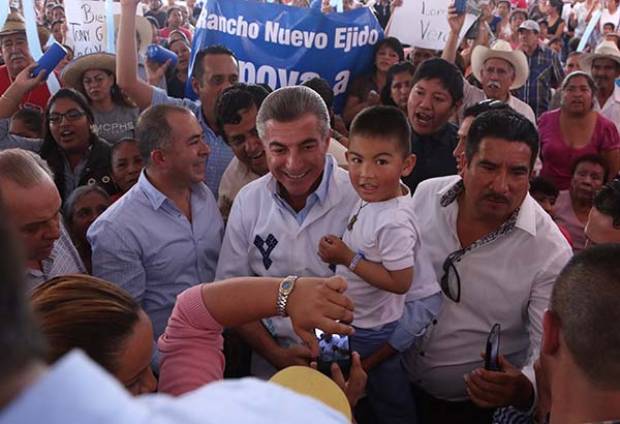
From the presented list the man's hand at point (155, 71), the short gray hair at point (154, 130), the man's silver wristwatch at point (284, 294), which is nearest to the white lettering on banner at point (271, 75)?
the man's hand at point (155, 71)

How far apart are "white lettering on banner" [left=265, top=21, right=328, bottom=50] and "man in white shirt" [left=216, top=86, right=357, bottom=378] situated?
2.55 metres

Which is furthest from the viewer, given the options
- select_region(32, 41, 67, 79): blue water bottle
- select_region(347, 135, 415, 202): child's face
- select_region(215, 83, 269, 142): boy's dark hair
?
select_region(32, 41, 67, 79): blue water bottle

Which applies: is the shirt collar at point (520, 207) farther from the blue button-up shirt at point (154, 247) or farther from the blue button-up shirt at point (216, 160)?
the blue button-up shirt at point (216, 160)

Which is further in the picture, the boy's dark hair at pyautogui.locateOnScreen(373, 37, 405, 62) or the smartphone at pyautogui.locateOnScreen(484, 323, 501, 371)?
the boy's dark hair at pyautogui.locateOnScreen(373, 37, 405, 62)

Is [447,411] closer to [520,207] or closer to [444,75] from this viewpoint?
[520,207]

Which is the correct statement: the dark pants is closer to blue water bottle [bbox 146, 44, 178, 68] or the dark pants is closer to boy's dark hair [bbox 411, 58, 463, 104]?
boy's dark hair [bbox 411, 58, 463, 104]

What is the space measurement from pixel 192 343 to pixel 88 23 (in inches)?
173

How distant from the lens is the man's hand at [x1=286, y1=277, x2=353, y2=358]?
1.32m

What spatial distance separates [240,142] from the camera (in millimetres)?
3061

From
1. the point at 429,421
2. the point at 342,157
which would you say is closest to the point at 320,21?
the point at 342,157

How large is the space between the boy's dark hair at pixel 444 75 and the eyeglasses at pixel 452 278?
167cm

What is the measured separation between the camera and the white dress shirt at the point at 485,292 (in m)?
2.18

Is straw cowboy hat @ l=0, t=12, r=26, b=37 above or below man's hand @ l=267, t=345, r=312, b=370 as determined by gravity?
above

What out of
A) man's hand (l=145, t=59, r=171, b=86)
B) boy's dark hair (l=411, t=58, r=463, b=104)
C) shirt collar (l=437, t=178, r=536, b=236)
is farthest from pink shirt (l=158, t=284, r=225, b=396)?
man's hand (l=145, t=59, r=171, b=86)
